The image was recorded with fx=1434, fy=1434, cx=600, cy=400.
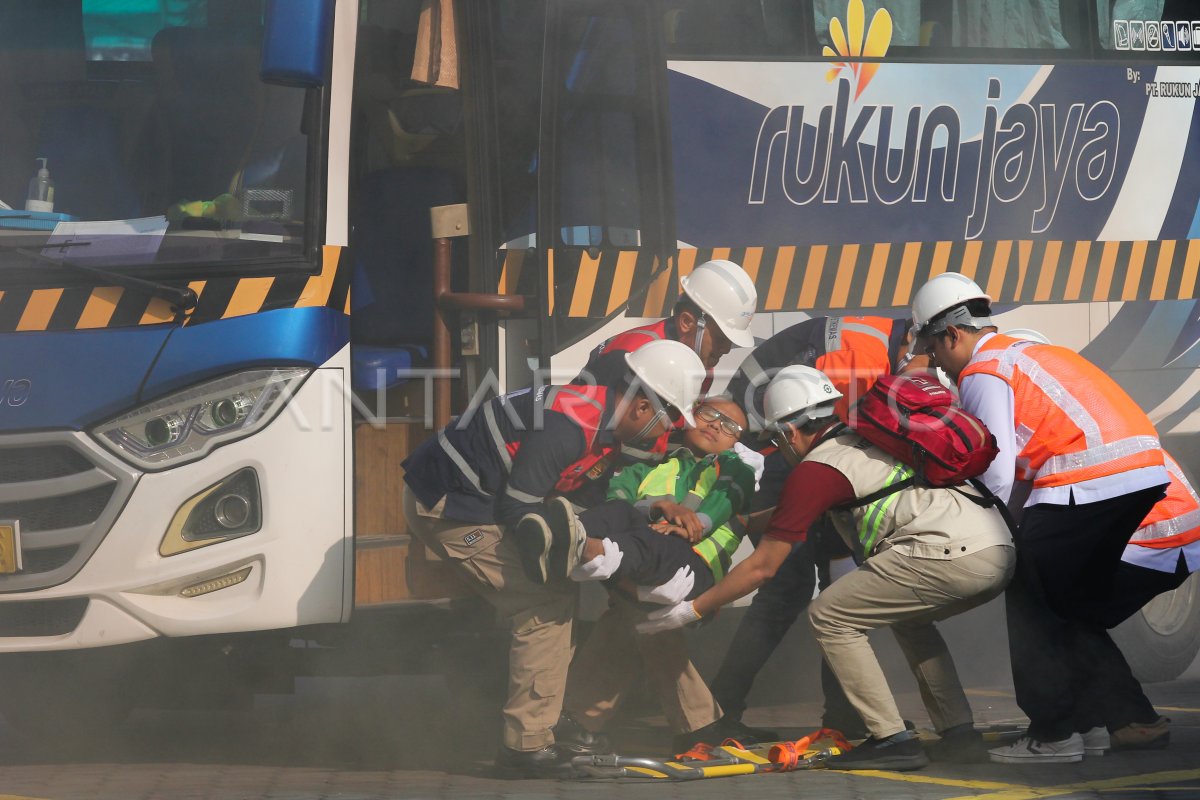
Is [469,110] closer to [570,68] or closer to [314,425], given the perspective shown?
[570,68]

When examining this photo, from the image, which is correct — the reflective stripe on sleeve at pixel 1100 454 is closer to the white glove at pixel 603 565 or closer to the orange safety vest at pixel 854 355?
the orange safety vest at pixel 854 355

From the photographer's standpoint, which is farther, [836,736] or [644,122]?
[644,122]

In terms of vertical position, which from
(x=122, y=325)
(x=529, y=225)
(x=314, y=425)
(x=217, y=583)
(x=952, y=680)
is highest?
(x=529, y=225)

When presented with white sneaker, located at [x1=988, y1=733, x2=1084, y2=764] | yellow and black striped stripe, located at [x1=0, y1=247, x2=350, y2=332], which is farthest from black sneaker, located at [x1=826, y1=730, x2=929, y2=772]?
yellow and black striped stripe, located at [x1=0, y1=247, x2=350, y2=332]

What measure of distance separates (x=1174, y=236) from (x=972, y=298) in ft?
6.58

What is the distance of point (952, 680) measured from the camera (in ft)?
17.5

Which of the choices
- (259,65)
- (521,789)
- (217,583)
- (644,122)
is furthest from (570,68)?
(521,789)

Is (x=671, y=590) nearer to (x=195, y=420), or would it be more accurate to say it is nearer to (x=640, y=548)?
(x=640, y=548)

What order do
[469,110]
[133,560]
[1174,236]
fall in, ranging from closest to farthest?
[133,560]
[469,110]
[1174,236]

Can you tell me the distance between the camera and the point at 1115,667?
541 centimetres

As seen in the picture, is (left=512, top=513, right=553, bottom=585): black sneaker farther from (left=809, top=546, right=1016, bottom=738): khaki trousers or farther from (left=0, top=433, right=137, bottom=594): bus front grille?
(left=0, top=433, right=137, bottom=594): bus front grille

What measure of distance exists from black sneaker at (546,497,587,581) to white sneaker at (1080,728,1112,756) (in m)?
2.06

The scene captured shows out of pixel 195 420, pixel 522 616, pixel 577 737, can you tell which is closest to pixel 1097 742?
pixel 577 737

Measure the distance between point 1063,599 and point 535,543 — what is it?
6.46 ft
